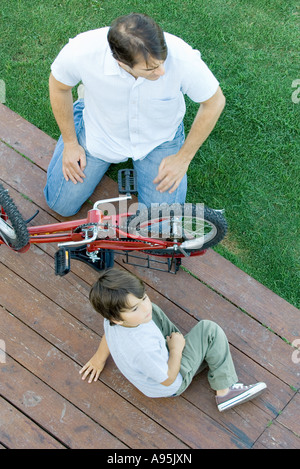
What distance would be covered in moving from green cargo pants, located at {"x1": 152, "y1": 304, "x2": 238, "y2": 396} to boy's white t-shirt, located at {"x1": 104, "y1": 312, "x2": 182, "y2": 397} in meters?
0.15

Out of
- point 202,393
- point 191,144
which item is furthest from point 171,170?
point 202,393

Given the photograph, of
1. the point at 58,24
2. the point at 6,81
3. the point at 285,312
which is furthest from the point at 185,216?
the point at 58,24

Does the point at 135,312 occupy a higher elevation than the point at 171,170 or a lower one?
lower

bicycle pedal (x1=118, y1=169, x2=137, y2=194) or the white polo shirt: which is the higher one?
the white polo shirt

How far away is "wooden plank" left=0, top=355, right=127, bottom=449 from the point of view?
207cm

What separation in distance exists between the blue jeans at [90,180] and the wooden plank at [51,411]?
2.69ft

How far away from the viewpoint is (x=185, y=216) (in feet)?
6.63

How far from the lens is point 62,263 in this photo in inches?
80.8

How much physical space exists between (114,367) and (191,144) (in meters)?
1.07

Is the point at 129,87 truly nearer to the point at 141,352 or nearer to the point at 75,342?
the point at 141,352

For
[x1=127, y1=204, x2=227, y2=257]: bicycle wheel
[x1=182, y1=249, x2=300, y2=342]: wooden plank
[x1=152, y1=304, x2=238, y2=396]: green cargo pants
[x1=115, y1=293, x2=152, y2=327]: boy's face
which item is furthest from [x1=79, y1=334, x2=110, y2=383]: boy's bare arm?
[x1=182, y1=249, x2=300, y2=342]: wooden plank

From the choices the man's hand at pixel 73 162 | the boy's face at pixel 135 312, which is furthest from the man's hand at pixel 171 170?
the boy's face at pixel 135 312

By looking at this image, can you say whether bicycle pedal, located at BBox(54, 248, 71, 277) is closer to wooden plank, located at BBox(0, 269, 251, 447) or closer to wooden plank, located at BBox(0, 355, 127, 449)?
wooden plank, located at BBox(0, 269, 251, 447)

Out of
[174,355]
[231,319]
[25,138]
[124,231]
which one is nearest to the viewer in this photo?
[174,355]
